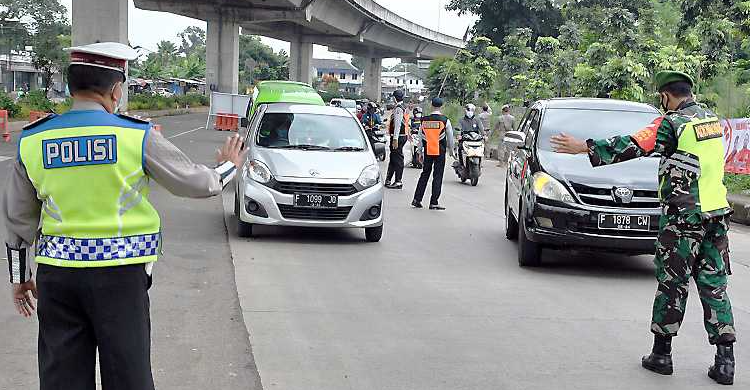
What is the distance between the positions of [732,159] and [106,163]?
15509 millimetres

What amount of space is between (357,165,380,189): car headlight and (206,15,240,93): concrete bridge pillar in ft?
137

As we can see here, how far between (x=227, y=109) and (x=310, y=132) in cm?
2548

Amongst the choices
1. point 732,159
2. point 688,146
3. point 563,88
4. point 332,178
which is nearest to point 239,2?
point 563,88

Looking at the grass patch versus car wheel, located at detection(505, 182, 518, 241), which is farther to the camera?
the grass patch

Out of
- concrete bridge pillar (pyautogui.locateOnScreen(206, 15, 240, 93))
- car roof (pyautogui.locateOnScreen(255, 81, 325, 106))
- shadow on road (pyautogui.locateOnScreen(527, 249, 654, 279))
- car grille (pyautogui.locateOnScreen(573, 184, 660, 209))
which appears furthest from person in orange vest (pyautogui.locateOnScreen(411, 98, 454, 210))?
concrete bridge pillar (pyautogui.locateOnScreen(206, 15, 240, 93))

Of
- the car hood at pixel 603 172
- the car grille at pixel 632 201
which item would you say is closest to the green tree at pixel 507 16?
the car hood at pixel 603 172

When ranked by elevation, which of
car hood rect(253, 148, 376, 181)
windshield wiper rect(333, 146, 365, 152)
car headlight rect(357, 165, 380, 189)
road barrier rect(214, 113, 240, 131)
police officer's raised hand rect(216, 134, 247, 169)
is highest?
police officer's raised hand rect(216, 134, 247, 169)

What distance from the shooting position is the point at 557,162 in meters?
9.91

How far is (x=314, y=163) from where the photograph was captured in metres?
11.3

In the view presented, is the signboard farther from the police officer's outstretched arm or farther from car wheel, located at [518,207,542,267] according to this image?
the police officer's outstretched arm

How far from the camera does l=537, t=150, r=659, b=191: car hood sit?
369 inches

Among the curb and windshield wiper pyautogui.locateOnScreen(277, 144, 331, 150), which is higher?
windshield wiper pyautogui.locateOnScreen(277, 144, 331, 150)

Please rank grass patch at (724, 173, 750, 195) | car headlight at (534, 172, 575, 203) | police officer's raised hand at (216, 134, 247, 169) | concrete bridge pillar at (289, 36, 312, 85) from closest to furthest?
1. police officer's raised hand at (216, 134, 247, 169)
2. car headlight at (534, 172, 575, 203)
3. grass patch at (724, 173, 750, 195)
4. concrete bridge pillar at (289, 36, 312, 85)

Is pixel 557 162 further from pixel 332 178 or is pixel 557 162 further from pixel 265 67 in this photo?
pixel 265 67
